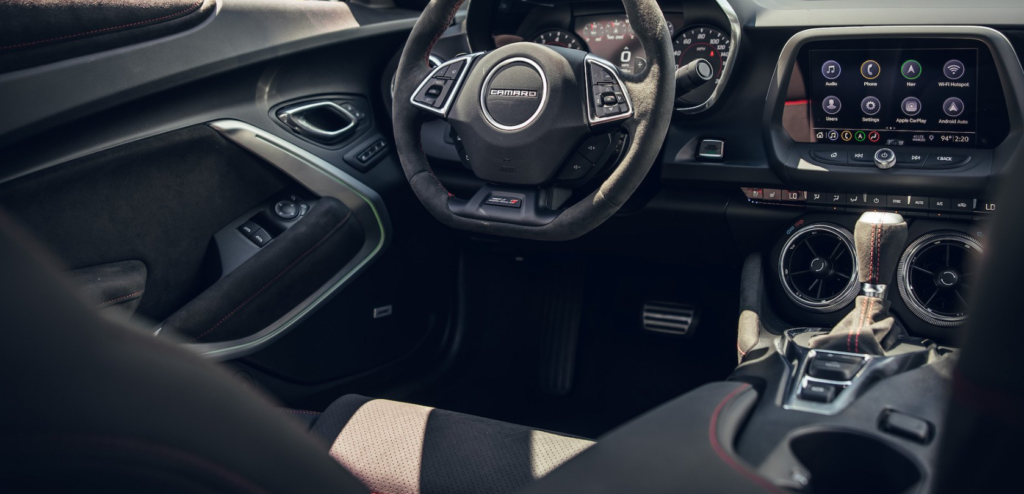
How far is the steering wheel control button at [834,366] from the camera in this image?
3.67ft

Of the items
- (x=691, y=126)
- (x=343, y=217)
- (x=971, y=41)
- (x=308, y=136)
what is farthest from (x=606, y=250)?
(x=971, y=41)

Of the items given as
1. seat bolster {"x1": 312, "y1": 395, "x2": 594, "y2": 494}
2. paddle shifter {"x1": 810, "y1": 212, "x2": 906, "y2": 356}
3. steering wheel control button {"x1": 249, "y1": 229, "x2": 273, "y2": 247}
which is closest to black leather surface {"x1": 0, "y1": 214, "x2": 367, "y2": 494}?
seat bolster {"x1": 312, "y1": 395, "x2": 594, "y2": 494}

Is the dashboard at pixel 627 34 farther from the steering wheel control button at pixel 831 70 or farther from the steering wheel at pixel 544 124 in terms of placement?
the steering wheel at pixel 544 124

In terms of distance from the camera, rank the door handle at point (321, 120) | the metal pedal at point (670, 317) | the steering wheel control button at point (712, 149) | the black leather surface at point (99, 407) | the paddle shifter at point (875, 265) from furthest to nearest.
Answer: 1. the metal pedal at point (670, 317)
2. the door handle at point (321, 120)
3. the steering wheel control button at point (712, 149)
4. the paddle shifter at point (875, 265)
5. the black leather surface at point (99, 407)

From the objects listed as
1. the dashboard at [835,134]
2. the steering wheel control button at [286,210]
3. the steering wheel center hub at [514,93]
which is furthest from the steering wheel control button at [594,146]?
the steering wheel control button at [286,210]

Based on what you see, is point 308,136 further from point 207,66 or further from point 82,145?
point 82,145

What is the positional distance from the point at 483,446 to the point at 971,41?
121cm

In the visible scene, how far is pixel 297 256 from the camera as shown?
5.98ft

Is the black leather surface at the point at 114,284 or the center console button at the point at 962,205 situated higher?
the center console button at the point at 962,205

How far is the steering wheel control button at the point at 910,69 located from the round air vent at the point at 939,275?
33cm

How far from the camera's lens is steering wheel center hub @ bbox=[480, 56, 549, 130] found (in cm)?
142

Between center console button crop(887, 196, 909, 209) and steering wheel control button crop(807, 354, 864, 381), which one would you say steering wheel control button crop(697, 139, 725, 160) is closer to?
center console button crop(887, 196, 909, 209)

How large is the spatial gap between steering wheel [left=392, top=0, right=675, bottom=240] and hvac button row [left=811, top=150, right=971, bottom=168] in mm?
473

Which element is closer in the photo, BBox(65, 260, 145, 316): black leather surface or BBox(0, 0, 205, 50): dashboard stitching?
BBox(0, 0, 205, 50): dashboard stitching
